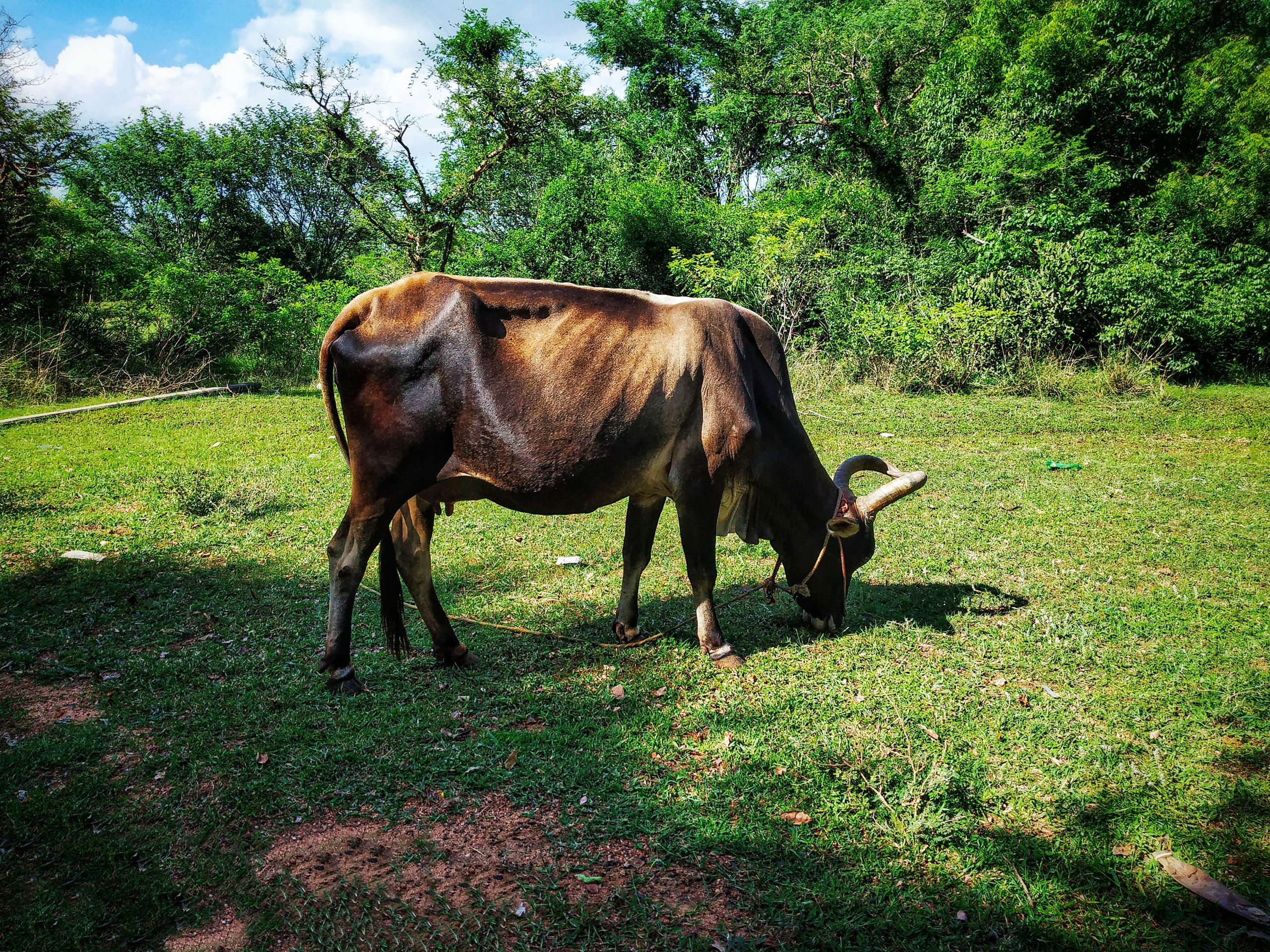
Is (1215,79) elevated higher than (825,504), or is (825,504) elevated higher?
(1215,79)

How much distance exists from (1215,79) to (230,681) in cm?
2325

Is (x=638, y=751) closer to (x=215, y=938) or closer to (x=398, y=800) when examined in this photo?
(x=398, y=800)

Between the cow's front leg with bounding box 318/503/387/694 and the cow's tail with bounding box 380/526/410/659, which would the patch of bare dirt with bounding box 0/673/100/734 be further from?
the cow's tail with bounding box 380/526/410/659

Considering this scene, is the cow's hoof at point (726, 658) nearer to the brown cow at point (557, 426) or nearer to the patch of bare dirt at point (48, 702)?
the brown cow at point (557, 426)

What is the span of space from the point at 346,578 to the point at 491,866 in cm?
204

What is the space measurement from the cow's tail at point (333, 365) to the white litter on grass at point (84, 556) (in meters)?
3.61

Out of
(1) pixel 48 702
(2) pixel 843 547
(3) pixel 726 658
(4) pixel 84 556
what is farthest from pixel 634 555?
(4) pixel 84 556

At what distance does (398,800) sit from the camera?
354 centimetres

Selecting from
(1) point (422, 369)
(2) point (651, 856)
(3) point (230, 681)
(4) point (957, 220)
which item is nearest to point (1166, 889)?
(2) point (651, 856)

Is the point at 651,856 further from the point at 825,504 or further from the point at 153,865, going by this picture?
the point at 825,504

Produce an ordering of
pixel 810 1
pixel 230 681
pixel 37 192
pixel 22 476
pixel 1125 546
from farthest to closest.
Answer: pixel 810 1
pixel 37 192
pixel 22 476
pixel 1125 546
pixel 230 681

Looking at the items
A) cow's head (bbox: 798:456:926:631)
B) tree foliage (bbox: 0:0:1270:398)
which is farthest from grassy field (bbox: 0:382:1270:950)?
tree foliage (bbox: 0:0:1270:398)

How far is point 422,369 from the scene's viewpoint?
434 cm

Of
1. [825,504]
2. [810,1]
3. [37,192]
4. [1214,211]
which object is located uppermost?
[810,1]
